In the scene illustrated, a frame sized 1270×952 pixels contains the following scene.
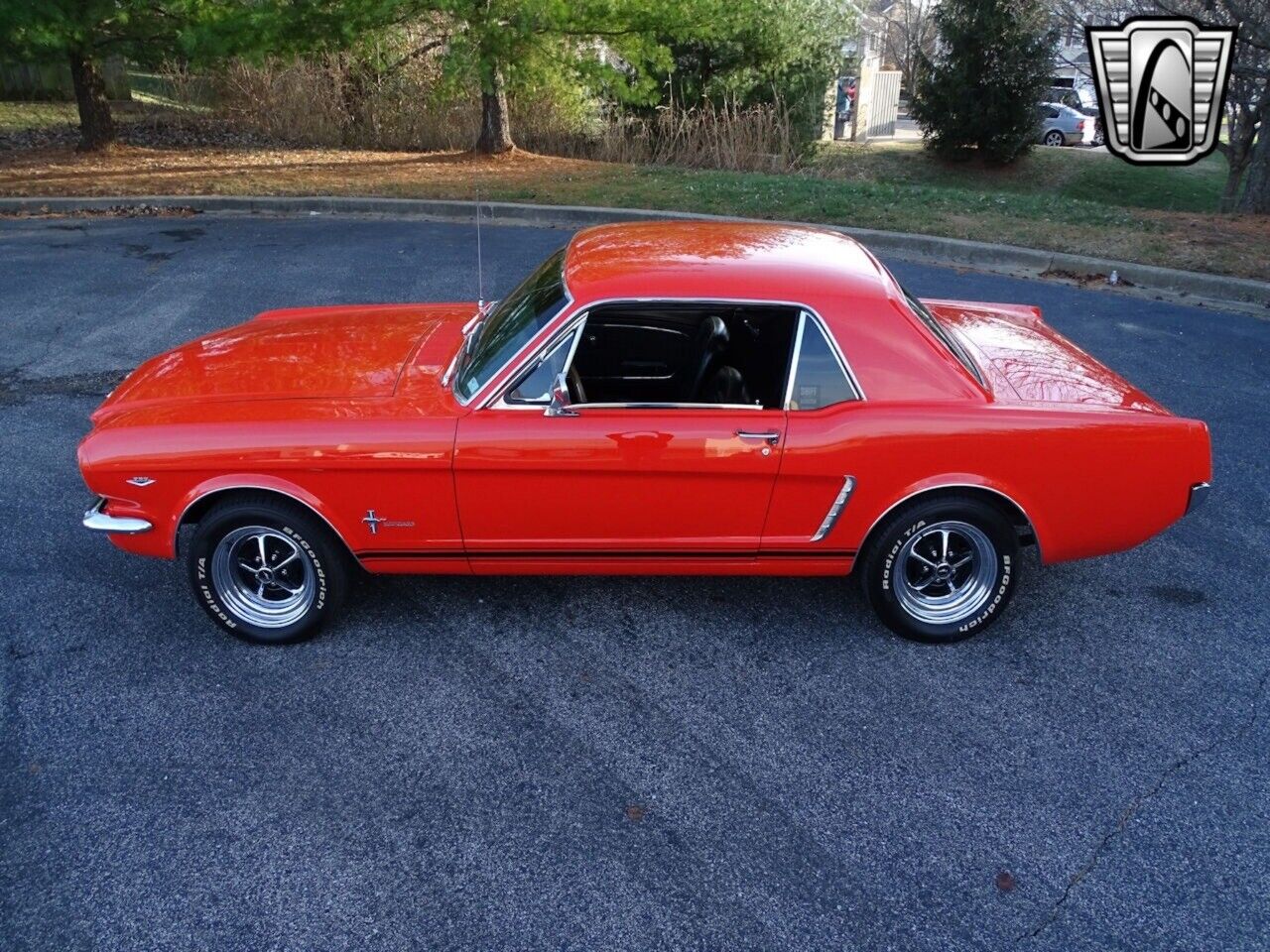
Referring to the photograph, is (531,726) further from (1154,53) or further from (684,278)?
(1154,53)

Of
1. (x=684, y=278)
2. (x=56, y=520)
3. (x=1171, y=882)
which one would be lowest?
(x=1171, y=882)

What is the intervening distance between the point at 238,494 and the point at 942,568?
2.75 metres

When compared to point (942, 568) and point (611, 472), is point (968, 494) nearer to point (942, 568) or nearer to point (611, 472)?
point (942, 568)

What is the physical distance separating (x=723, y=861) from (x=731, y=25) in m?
13.6

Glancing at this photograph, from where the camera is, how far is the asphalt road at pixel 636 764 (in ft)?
9.17

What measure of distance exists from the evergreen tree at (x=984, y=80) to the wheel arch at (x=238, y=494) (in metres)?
21.3

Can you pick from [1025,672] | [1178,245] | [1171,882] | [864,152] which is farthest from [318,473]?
[864,152]

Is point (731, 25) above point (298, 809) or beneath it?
above

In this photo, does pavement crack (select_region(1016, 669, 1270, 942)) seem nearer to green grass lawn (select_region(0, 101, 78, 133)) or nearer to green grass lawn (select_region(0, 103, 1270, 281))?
green grass lawn (select_region(0, 103, 1270, 281))

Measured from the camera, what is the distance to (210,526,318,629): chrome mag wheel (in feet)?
12.6

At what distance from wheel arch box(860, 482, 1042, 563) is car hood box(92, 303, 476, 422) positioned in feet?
6.58

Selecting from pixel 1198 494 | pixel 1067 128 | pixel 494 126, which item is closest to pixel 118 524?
pixel 1198 494

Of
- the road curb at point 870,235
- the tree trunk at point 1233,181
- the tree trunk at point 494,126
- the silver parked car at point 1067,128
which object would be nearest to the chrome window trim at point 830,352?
the road curb at point 870,235

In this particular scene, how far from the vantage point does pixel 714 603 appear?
4.32m
